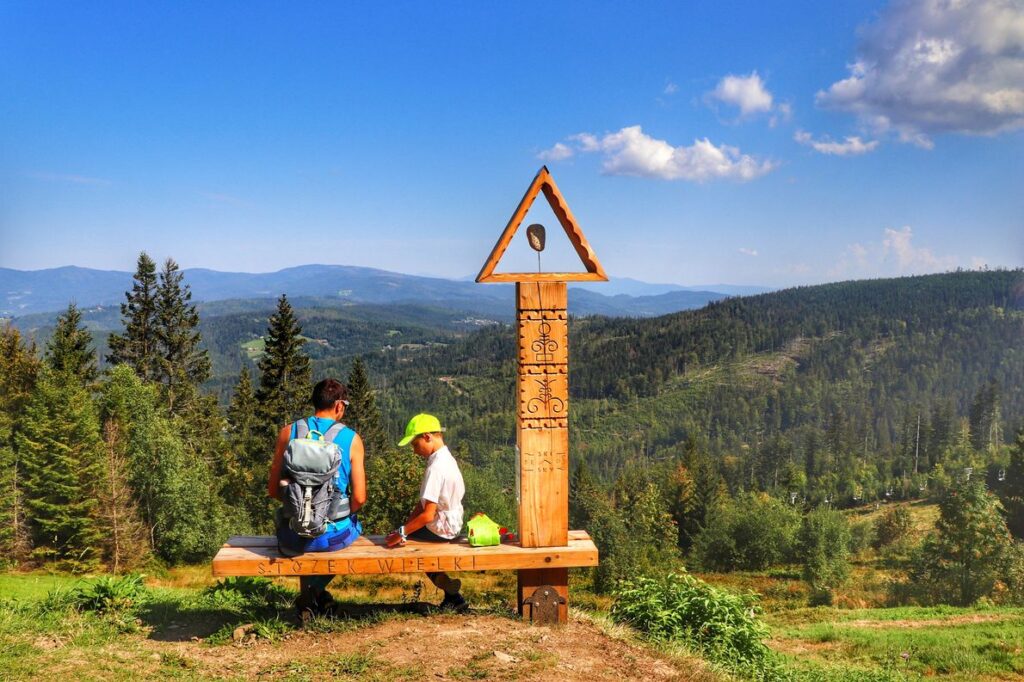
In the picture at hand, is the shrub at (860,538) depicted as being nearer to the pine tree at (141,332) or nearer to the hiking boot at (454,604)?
the pine tree at (141,332)

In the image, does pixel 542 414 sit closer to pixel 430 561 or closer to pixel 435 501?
pixel 435 501

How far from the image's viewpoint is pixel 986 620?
63.7 ft

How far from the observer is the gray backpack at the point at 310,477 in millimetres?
6398

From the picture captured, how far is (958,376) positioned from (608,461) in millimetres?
111660

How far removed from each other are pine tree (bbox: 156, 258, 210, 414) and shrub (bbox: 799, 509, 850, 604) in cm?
4544

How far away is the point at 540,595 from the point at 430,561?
49.7 inches

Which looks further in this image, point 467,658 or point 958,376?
point 958,376

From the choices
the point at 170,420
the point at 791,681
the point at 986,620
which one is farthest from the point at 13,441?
the point at 986,620

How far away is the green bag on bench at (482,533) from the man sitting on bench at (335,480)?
1.20 m

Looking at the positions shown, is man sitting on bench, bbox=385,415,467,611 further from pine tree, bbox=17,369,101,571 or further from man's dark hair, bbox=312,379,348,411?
pine tree, bbox=17,369,101,571

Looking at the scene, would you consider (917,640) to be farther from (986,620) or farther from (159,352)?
(159,352)

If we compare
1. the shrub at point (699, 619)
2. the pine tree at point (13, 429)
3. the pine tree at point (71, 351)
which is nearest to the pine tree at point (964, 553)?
the shrub at point (699, 619)

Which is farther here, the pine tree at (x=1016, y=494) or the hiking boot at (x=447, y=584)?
the pine tree at (x=1016, y=494)

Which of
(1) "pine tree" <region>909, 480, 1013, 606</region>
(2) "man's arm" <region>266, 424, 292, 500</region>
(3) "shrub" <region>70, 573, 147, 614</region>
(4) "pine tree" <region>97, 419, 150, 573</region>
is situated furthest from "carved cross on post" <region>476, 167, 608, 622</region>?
(1) "pine tree" <region>909, 480, 1013, 606</region>
